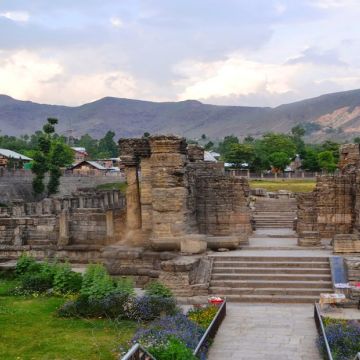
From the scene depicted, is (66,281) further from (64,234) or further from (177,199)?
(64,234)

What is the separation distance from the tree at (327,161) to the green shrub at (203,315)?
62.4m

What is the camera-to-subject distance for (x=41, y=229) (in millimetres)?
21172

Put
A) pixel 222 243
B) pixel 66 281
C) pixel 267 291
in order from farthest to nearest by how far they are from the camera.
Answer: pixel 222 243
pixel 66 281
pixel 267 291

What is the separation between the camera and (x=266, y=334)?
11.4m

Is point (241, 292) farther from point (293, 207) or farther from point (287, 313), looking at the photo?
point (293, 207)

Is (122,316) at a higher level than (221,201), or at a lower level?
lower

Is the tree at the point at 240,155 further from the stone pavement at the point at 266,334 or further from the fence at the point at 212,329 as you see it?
the fence at the point at 212,329

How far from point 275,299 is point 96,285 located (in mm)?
4611

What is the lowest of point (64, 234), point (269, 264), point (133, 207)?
point (269, 264)

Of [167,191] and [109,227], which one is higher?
[167,191]

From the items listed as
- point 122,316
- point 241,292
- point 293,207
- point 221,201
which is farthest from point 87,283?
point 293,207

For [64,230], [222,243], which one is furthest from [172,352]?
[64,230]

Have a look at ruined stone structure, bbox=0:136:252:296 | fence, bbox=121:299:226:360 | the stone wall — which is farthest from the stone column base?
the stone wall

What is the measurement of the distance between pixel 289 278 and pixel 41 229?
9807mm
